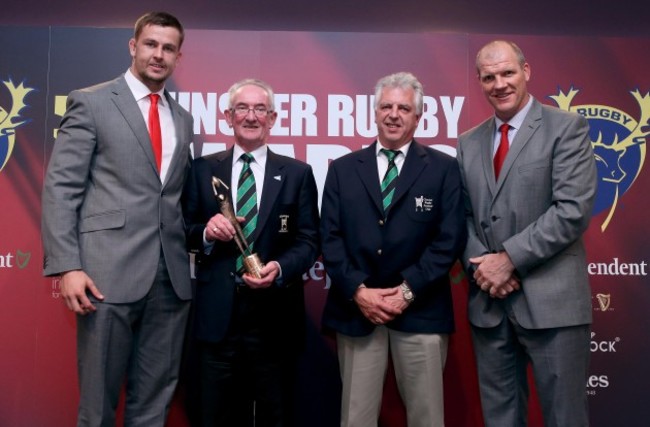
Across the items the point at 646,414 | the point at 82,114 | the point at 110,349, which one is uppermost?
the point at 82,114

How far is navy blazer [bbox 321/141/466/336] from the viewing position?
240 cm

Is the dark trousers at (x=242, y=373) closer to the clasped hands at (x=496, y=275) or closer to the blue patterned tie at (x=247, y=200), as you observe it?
the blue patterned tie at (x=247, y=200)

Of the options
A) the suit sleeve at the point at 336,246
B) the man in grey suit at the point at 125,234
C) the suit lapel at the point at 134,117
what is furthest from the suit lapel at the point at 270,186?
the suit lapel at the point at 134,117

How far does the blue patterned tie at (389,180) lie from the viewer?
98.3 inches

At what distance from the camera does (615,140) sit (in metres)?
3.39

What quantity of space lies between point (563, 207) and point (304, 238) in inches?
42.3

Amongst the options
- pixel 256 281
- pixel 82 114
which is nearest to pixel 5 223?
pixel 82 114

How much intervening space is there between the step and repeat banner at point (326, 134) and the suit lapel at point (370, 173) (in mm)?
758

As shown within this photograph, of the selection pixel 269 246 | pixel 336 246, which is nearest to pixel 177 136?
pixel 269 246

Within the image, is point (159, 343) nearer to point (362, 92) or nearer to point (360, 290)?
point (360, 290)

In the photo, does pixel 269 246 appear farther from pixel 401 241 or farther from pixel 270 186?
pixel 401 241

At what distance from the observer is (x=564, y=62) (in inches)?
133

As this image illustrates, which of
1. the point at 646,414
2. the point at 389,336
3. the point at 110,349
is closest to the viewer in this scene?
the point at 110,349

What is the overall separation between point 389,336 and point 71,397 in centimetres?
197
